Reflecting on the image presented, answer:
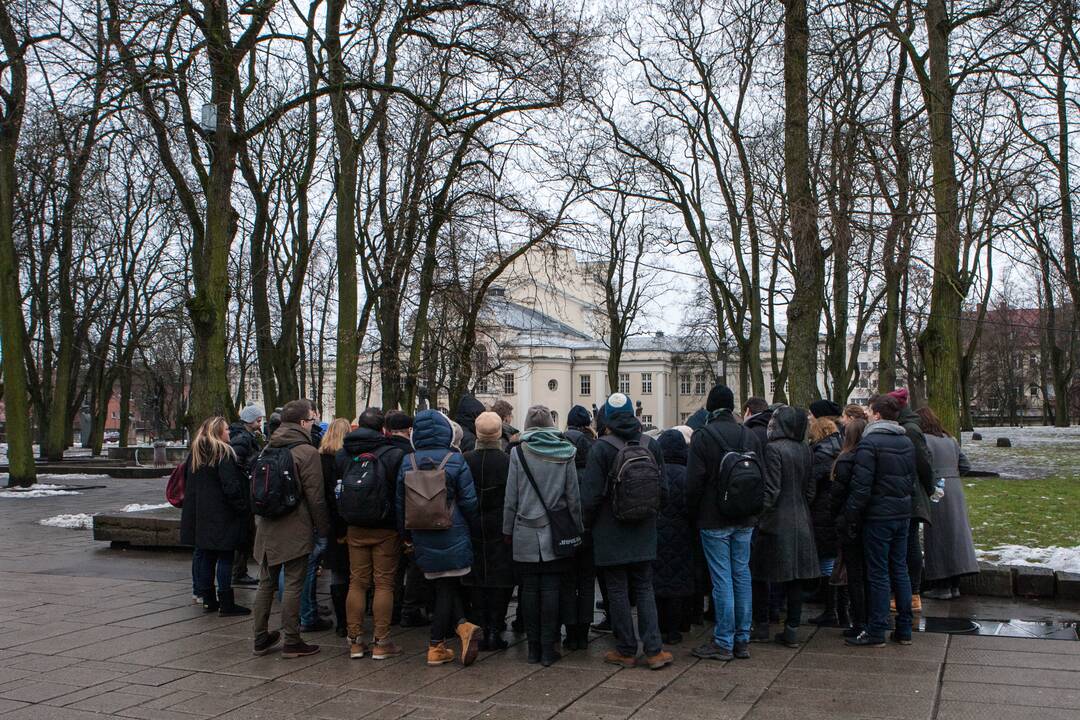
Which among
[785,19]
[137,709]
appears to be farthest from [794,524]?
[785,19]

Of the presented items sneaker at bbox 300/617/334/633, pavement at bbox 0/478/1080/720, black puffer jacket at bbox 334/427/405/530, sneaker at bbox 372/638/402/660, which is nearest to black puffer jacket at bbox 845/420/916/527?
pavement at bbox 0/478/1080/720

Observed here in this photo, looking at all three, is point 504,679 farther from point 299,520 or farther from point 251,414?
point 251,414

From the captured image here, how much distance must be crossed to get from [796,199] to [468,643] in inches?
313

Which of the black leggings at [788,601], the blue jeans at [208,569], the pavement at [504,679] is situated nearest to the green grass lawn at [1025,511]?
the pavement at [504,679]

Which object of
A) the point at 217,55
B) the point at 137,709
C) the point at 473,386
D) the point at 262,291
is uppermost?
the point at 217,55

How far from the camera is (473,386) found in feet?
81.8

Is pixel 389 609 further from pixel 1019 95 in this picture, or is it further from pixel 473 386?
pixel 1019 95

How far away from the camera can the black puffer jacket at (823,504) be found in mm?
7559

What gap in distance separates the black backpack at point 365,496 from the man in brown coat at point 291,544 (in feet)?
0.97

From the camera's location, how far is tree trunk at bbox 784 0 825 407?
1247 centimetres

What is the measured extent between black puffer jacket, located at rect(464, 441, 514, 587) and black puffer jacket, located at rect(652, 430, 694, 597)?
44.4 inches

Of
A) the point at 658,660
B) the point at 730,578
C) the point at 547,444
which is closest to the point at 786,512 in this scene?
the point at 730,578

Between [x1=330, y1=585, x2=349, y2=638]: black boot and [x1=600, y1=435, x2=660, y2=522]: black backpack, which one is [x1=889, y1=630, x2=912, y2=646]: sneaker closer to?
[x1=600, y1=435, x2=660, y2=522]: black backpack

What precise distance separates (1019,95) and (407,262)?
14.5m
